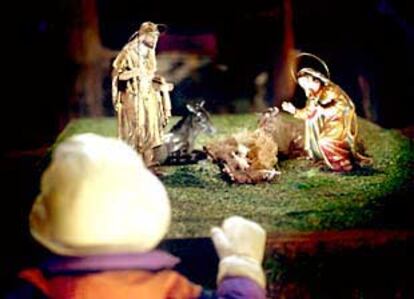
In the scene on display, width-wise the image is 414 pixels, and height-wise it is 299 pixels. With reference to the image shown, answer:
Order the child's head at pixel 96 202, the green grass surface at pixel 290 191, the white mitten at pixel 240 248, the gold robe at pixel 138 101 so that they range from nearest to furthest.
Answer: the child's head at pixel 96 202 → the white mitten at pixel 240 248 → the green grass surface at pixel 290 191 → the gold robe at pixel 138 101

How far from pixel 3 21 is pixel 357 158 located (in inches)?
32.4

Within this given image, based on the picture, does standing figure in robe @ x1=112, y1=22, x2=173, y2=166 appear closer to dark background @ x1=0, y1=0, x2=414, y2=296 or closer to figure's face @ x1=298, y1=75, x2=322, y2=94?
dark background @ x1=0, y1=0, x2=414, y2=296

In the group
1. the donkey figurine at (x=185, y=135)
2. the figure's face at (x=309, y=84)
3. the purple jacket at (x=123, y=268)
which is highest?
the figure's face at (x=309, y=84)

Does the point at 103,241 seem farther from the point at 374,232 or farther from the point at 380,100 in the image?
the point at 380,100

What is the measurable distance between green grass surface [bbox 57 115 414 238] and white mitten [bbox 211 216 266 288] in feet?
0.30

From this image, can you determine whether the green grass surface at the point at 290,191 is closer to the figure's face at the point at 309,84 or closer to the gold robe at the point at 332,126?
the gold robe at the point at 332,126

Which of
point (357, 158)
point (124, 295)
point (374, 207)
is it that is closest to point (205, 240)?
point (124, 295)

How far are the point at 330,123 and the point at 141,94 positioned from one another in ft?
1.42

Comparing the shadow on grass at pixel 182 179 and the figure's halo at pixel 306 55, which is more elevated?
the figure's halo at pixel 306 55

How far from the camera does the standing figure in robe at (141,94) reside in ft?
5.98

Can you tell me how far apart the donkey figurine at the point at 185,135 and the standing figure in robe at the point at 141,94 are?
0.03 m

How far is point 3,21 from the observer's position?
1786 millimetres

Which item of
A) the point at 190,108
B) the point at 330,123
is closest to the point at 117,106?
the point at 190,108

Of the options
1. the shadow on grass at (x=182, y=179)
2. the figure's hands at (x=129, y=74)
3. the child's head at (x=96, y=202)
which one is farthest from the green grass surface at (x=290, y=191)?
the child's head at (x=96, y=202)
